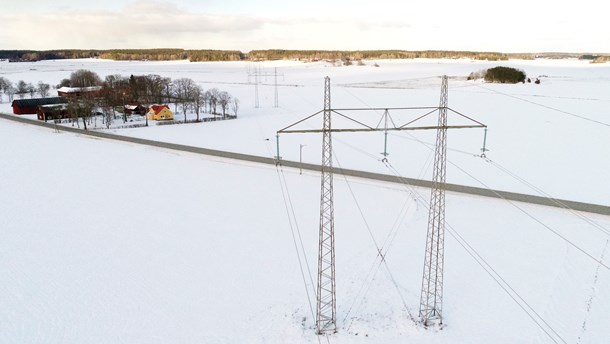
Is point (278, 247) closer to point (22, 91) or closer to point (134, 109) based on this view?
point (134, 109)

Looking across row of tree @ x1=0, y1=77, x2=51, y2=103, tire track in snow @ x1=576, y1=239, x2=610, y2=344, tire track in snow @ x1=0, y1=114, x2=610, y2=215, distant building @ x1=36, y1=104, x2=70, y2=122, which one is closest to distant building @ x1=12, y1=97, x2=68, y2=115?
distant building @ x1=36, y1=104, x2=70, y2=122

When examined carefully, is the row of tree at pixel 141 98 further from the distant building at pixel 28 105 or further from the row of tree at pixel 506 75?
the row of tree at pixel 506 75

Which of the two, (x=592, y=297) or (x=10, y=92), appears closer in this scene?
(x=592, y=297)

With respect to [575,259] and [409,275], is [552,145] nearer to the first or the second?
[575,259]

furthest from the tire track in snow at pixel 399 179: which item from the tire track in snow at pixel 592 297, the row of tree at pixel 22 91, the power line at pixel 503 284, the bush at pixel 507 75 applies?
the bush at pixel 507 75

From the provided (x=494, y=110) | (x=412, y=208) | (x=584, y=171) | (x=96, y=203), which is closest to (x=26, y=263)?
(x=96, y=203)

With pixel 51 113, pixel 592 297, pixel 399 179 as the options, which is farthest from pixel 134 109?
pixel 592 297
